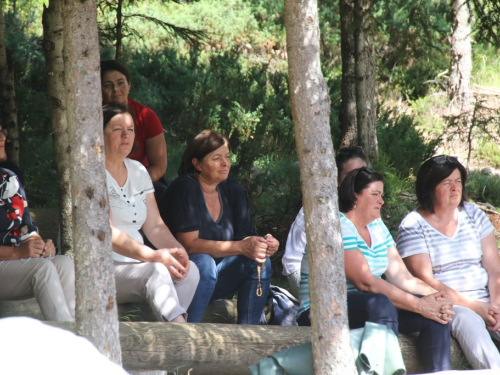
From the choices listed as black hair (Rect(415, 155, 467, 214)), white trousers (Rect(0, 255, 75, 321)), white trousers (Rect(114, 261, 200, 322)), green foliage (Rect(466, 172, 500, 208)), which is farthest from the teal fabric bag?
green foliage (Rect(466, 172, 500, 208))

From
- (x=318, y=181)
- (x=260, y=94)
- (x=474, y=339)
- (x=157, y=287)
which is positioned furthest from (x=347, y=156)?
(x=260, y=94)

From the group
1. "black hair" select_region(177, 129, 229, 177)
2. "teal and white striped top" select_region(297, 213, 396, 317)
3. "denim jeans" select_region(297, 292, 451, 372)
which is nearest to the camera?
"denim jeans" select_region(297, 292, 451, 372)

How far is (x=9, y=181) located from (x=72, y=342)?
8.83 ft

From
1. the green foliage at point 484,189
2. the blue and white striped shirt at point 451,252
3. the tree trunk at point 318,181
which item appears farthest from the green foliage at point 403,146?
the tree trunk at point 318,181

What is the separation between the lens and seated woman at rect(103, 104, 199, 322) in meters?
3.85

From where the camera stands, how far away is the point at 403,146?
30.5ft

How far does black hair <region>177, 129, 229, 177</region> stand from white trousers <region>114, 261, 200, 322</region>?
30.6 inches

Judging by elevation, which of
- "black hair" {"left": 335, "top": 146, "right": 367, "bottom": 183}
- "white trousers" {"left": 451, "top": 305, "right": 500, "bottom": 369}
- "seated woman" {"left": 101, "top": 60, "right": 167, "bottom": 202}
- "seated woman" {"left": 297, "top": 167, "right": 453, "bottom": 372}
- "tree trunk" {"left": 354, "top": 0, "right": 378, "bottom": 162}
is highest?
"tree trunk" {"left": 354, "top": 0, "right": 378, "bottom": 162}

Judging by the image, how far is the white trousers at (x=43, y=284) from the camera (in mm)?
3703

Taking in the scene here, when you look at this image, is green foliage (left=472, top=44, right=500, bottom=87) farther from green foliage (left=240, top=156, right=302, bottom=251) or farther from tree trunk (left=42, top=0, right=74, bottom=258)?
tree trunk (left=42, top=0, right=74, bottom=258)

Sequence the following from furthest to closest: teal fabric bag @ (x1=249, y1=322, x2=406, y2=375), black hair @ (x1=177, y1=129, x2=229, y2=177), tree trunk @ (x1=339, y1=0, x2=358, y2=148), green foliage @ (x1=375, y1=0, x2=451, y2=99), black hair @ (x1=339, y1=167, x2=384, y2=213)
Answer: green foliage @ (x1=375, y1=0, x2=451, y2=99), tree trunk @ (x1=339, y1=0, x2=358, y2=148), black hair @ (x1=177, y1=129, x2=229, y2=177), black hair @ (x1=339, y1=167, x2=384, y2=213), teal fabric bag @ (x1=249, y1=322, x2=406, y2=375)

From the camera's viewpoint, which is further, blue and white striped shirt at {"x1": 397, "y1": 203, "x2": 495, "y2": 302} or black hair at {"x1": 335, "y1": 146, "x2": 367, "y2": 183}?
black hair at {"x1": 335, "y1": 146, "x2": 367, "y2": 183}

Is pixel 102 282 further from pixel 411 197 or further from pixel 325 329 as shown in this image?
pixel 411 197

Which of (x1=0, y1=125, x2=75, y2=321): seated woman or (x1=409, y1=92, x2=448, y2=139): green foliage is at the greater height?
(x1=409, y1=92, x2=448, y2=139): green foliage
